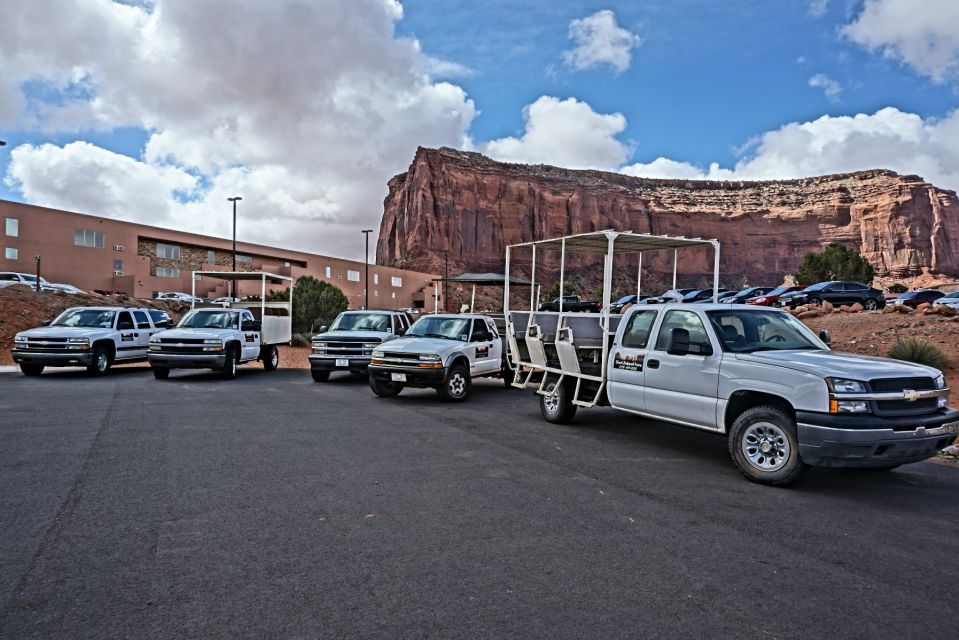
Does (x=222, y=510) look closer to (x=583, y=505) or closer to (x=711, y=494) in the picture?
(x=583, y=505)

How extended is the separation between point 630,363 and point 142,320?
589 inches

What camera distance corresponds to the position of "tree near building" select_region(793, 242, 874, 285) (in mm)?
49094

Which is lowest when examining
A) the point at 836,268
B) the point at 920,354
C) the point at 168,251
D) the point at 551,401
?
the point at 551,401

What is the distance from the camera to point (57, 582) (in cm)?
353

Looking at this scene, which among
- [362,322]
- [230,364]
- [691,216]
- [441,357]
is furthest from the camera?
[691,216]

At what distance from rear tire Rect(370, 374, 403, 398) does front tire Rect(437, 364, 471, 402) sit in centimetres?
94

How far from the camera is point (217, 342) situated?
14.5 meters

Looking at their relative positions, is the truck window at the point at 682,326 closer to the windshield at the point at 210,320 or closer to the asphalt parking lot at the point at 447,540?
the asphalt parking lot at the point at 447,540

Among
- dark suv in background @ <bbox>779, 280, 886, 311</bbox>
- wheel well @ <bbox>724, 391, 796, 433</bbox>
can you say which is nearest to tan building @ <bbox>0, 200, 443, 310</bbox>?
dark suv in background @ <bbox>779, 280, 886, 311</bbox>

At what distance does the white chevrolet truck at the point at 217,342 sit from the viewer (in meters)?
14.3

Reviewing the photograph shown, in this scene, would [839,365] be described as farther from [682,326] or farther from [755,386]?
[682,326]

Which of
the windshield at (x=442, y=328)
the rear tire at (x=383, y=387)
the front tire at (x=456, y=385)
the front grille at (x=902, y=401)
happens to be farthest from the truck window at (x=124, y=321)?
the front grille at (x=902, y=401)

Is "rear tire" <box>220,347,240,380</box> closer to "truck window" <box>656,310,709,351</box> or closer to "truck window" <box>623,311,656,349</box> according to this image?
"truck window" <box>623,311,656,349</box>

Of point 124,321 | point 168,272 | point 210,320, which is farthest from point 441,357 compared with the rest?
point 168,272
